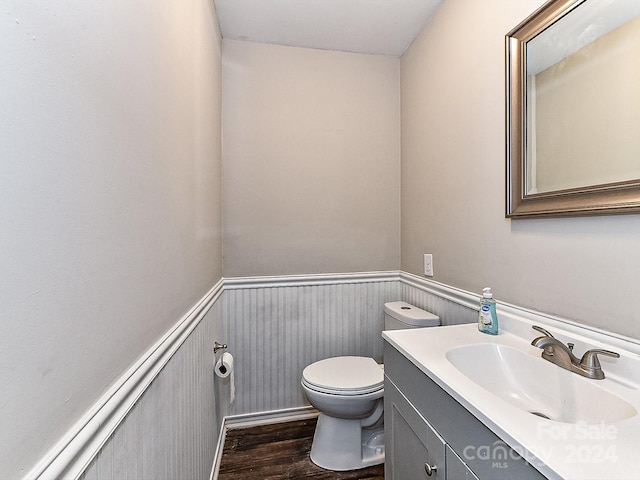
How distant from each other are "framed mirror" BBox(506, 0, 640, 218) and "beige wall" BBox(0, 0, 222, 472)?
118 centimetres

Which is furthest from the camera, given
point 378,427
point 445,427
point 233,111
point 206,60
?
point 233,111

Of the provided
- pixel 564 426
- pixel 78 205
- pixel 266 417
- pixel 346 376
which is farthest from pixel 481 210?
pixel 266 417

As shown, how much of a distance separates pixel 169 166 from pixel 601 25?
1280 mm

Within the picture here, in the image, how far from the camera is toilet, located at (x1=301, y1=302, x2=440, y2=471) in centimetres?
152

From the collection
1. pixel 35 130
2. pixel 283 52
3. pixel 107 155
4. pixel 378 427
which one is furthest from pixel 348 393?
pixel 283 52

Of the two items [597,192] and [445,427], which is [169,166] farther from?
[597,192]

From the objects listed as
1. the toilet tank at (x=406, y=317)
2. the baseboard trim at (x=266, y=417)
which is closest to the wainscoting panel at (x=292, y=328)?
the baseboard trim at (x=266, y=417)

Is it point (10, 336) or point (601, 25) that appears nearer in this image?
point (10, 336)

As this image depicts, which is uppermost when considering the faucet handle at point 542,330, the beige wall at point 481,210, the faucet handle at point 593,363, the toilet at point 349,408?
the beige wall at point 481,210

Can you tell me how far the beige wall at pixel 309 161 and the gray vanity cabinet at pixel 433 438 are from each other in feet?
3.23

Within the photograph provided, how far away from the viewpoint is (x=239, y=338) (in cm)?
193

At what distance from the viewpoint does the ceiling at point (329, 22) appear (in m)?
1.63

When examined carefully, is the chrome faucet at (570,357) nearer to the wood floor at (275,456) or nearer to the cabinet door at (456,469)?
the cabinet door at (456,469)

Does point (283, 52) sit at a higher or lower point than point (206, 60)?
higher
